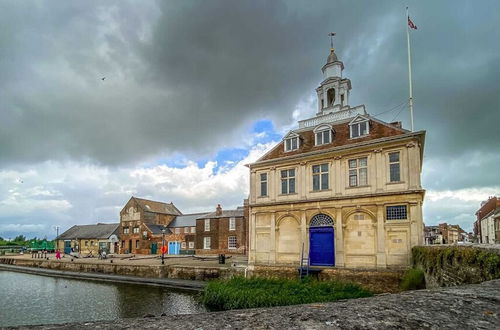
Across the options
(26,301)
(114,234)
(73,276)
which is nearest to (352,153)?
(26,301)

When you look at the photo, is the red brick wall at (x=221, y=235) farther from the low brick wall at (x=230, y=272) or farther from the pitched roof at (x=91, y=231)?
the pitched roof at (x=91, y=231)

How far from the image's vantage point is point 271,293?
15.9 meters

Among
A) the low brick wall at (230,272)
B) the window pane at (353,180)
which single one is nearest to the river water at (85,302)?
the low brick wall at (230,272)

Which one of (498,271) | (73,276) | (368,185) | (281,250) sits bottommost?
(73,276)

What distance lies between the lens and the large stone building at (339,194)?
18531 millimetres

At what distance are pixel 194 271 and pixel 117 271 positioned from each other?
33.0 feet

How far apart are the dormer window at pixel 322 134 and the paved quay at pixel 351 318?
19.5 m

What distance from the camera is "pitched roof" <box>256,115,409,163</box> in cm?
1993

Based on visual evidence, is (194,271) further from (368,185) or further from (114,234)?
(114,234)

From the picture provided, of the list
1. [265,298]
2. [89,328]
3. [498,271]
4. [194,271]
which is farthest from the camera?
[194,271]

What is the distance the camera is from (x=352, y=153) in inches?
808

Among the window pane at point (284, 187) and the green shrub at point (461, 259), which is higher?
the window pane at point (284, 187)

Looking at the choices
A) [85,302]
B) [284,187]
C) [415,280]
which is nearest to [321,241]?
[284,187]

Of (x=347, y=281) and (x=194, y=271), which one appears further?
(x=194, y=271)
